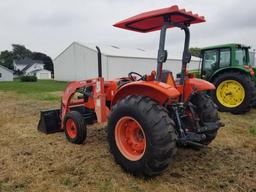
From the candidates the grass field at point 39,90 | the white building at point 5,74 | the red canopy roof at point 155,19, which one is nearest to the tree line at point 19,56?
the white building at point 5,74

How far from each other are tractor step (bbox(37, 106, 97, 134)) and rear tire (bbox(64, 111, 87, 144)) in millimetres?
458

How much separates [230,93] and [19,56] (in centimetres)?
8335

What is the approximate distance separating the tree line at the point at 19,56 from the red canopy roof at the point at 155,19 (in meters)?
67.3

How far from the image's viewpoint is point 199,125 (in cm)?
346

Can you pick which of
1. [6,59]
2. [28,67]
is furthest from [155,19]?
[6,59]

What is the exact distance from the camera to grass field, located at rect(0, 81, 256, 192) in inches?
107

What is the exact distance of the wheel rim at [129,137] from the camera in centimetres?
300

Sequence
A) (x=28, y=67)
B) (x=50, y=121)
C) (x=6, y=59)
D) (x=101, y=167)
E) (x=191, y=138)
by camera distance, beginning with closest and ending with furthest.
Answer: (x=191, y=138)
(x=101, y=167)
(x=50, y=121)
(x=28, y=67)
(x=6, y=59)

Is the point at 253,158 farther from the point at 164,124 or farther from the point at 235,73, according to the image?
the point at 235,73

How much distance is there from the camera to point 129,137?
308cm

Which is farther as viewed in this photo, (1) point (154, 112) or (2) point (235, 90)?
(2) point (235, 90)

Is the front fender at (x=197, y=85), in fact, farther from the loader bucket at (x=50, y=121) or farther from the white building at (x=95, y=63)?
the white building at (x=95, y=63)

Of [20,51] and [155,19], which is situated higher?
[20,51]

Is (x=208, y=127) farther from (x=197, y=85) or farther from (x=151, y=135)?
(x=151, y=135)
